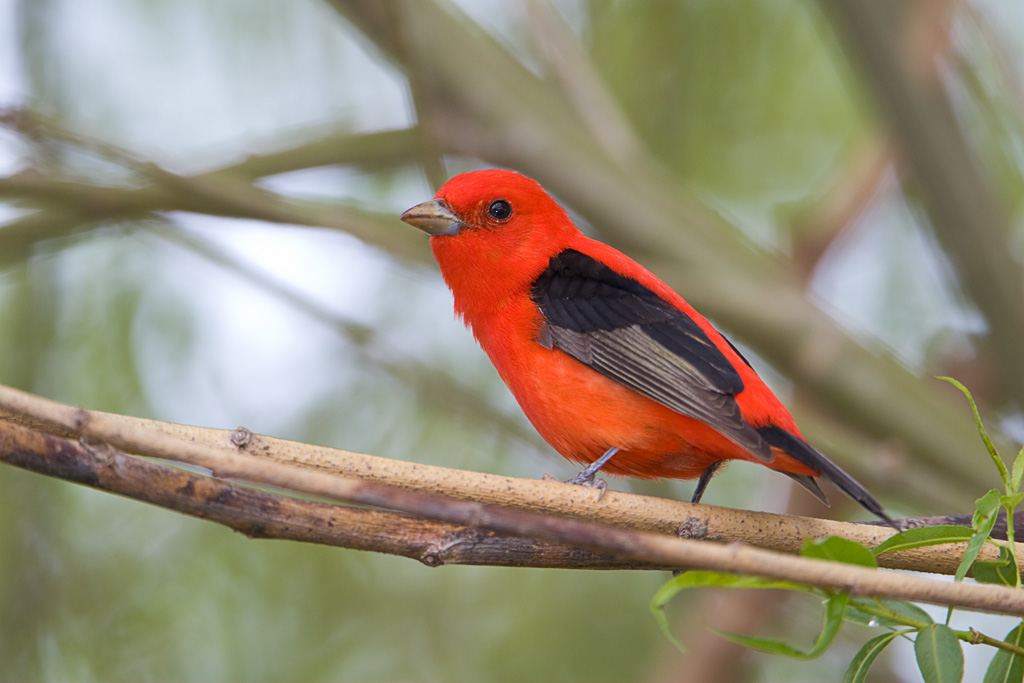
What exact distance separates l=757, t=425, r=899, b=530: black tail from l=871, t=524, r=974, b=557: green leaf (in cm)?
45

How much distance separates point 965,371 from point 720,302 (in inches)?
86.7

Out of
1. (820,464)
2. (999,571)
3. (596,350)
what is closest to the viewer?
(999,571)

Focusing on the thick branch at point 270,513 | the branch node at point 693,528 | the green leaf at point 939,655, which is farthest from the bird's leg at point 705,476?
the green leaf at point 939,655

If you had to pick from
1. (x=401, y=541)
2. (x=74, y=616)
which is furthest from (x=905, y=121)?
(x=74, y=616)

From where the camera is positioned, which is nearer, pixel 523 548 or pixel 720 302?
pixel 523 548

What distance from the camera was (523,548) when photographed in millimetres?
2691

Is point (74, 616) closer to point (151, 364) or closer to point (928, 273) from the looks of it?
point (151, 364)

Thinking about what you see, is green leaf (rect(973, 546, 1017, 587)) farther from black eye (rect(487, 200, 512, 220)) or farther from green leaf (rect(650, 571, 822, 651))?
black eye (rect(487, 200, 512, 220))

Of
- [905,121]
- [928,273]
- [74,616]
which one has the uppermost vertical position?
[905,121]

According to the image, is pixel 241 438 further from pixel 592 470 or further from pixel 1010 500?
pixel 1010 500

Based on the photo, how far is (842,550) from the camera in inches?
83.0

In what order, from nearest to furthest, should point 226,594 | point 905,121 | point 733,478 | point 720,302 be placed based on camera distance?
point 905,121
point 720,302
point 226,594
point 733,478

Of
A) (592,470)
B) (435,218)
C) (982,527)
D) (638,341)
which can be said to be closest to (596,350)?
(638,341)

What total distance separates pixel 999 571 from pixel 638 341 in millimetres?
1563
